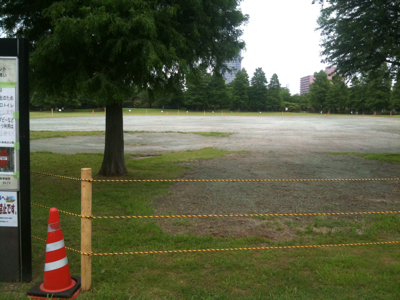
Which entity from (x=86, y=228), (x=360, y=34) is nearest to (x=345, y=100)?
(x=360, y=34)

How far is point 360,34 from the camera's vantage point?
10648 mm

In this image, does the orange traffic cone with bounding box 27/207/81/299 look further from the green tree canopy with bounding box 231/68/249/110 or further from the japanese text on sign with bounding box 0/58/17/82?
the green tree canopy with bounding box 231/68/249/110

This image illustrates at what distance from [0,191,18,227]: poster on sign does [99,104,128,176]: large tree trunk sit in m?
5.88

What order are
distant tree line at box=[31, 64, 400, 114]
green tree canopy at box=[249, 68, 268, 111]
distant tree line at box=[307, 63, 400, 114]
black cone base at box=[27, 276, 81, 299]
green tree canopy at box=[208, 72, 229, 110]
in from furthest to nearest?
green tree canopy at box=[249, 68, 268, 111], green tree canopy at box=[208, 72, 229, 110], distant tree line at box=[31, 64, 400, 114], distant tree line at box=[307, 63, 400, 114], black cone base at box=[27, 276, 81, 299]

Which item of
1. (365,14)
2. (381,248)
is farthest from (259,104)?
(381,248)

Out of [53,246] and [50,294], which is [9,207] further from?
[50,294]

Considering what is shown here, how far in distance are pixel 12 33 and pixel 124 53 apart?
3568 millimetres

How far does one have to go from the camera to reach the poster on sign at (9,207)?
3.93 metres

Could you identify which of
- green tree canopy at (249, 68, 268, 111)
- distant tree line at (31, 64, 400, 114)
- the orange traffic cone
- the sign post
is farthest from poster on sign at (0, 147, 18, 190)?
green tree canopy at (249, 68, 268, 111)

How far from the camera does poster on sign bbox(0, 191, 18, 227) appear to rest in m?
3.93

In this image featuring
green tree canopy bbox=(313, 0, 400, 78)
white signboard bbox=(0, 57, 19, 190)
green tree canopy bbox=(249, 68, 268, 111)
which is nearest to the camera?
white signboard bbox=(0, 57, 19, 190)

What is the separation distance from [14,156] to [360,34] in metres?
10.1

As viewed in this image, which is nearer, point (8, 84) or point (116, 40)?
point (8, 84)

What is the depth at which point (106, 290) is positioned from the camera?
3.89 meters
